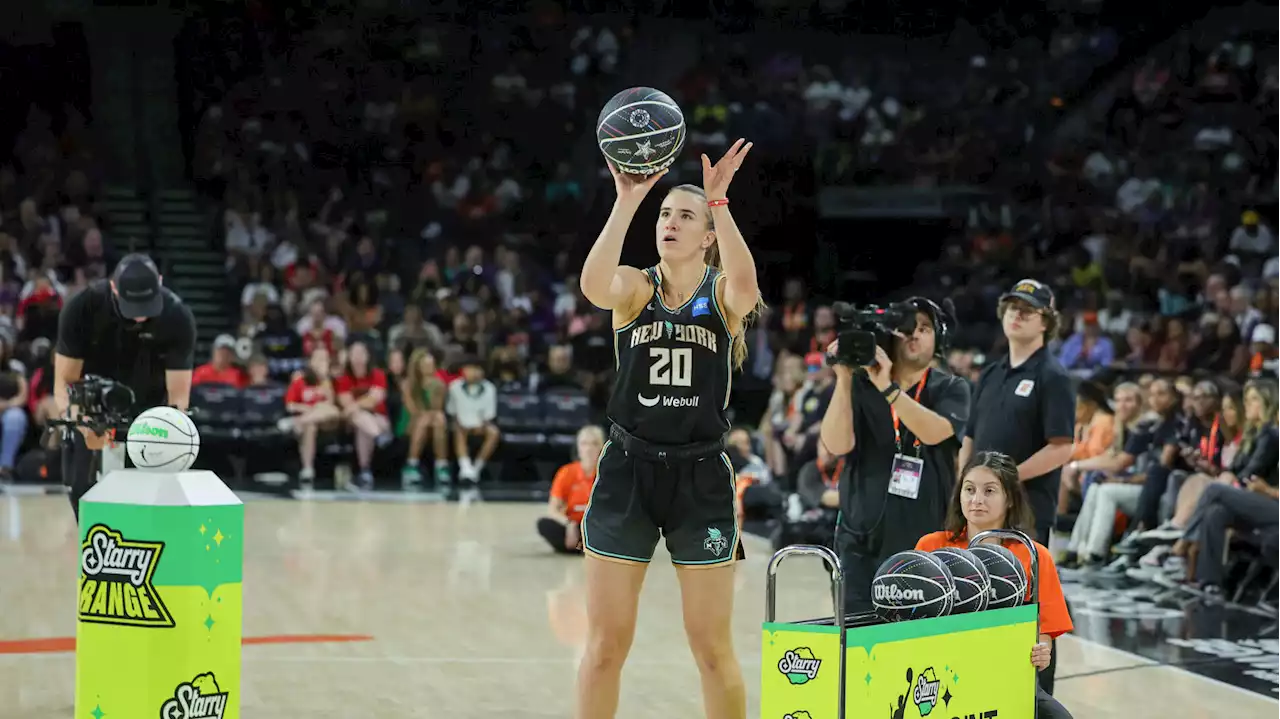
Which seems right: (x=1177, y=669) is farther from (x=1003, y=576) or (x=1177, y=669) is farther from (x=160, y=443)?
(x=160, y=443)

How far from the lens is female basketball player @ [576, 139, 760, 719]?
5.01 meters

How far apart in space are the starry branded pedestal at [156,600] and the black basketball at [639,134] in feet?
5.00

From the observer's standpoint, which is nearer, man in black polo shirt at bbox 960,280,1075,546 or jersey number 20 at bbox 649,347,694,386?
jersey number 20 at bbox 649,347,694,386

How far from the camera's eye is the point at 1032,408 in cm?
678

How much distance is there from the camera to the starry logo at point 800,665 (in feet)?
13.9

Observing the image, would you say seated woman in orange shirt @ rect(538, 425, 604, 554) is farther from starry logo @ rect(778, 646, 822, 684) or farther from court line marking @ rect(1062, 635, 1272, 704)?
A: starry logo @ rect(778, 646, 822, 684)

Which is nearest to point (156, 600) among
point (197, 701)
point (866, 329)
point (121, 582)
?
point (121, 582)

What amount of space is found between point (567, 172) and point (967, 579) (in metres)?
19.5

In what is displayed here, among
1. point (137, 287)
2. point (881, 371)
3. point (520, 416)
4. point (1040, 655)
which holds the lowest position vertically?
point (520, 416)

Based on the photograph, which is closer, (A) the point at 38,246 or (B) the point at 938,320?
(B) the point at 938,320

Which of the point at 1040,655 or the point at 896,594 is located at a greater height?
the point at 896,594

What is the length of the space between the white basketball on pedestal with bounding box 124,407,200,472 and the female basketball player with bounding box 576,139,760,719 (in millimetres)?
1299

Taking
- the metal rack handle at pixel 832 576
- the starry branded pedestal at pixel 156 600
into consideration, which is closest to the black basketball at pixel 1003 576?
the metal rack handle at pixel 832 576

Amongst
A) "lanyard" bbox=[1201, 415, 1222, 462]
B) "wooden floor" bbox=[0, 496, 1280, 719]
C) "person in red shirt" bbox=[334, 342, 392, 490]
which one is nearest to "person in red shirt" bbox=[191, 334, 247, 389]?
"person in red shirt" bbox=[334, 342, 392, 490]
